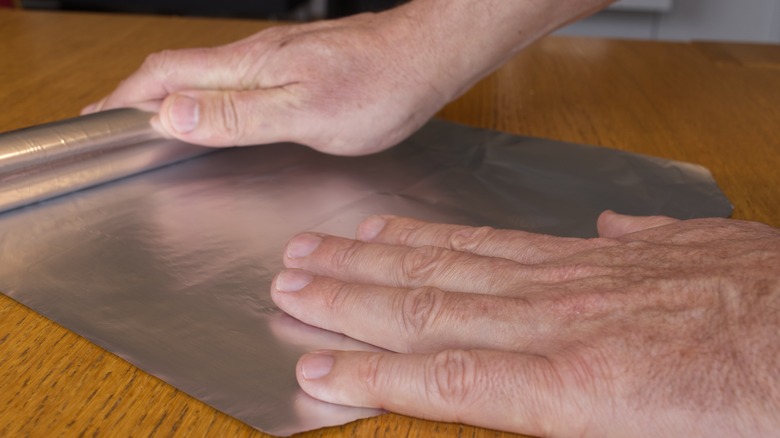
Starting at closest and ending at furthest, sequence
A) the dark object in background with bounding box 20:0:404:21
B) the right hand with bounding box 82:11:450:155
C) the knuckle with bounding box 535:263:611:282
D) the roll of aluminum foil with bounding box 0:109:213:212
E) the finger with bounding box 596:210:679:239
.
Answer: the knuckle with bounding box 535:263:611:282
the finger with bounding box 596:210:679:239
the roll of aluminum foil with bounding box 0:109:213:212
the right hand with bounding box 82:11:450:155
the dark object in background with bounding box 20:0:404:21

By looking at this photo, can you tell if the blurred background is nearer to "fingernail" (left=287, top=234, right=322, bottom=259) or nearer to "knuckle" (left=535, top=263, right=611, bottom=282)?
"fingernail" (left=287, top=234, right=322, bottom=259)

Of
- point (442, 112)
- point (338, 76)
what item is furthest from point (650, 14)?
point (338, 76)

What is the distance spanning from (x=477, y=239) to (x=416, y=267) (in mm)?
76

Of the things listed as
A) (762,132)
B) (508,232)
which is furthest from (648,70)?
(508,232)

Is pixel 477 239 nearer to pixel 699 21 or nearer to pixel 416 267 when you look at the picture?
pixel 416 267

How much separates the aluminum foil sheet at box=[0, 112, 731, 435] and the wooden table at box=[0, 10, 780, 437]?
0.07 feet

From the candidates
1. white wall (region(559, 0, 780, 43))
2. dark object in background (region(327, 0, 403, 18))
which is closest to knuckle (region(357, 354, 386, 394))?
A: dark object in background (region(327, 0, 403, 18))

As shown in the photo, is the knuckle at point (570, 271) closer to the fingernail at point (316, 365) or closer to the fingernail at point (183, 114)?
the fingernail at point (316, 365)

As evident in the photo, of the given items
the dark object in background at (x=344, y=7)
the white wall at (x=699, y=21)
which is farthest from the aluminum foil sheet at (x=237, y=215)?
the white wall at (x=699, y=21)

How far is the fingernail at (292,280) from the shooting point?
629 millimetres

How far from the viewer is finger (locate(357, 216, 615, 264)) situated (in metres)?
0.66

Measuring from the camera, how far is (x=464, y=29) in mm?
980

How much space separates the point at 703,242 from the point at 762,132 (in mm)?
542

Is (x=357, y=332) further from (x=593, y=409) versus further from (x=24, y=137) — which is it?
(x=24, y=137)
